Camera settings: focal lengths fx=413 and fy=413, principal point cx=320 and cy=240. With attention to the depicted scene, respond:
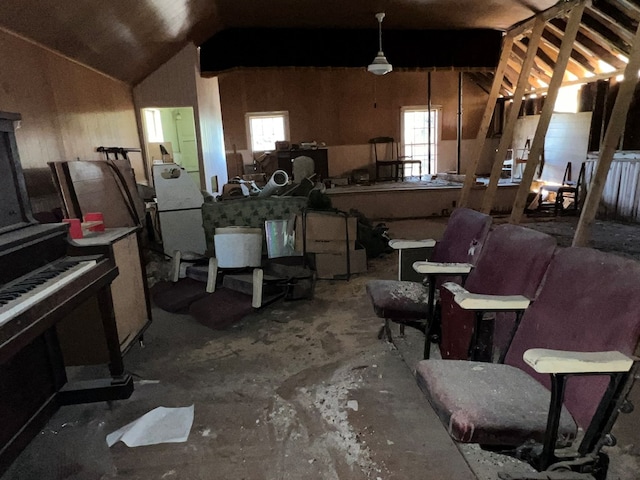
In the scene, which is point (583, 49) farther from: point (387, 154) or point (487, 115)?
point (387, 154)

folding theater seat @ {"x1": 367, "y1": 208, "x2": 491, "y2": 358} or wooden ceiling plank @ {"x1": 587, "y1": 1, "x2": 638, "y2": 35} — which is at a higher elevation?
wooden ceiling plank @ {"x1": 587, "y1": 1, "x2": 638, "y2": 35}

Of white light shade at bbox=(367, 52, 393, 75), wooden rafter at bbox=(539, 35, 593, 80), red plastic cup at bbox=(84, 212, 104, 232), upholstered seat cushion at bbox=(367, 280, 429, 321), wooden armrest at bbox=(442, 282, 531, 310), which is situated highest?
wooden rafter at bbox=(539, 35, 593, 80)

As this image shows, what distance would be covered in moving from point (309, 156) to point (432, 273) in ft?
27.8

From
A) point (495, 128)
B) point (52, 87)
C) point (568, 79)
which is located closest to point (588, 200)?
point (52, 87)

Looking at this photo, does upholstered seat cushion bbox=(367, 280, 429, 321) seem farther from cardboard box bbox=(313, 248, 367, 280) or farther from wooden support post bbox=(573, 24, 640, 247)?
wooden support post bbox=(573, 24, 640, 247)

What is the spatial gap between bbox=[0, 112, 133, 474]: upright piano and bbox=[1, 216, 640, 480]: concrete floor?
111mm

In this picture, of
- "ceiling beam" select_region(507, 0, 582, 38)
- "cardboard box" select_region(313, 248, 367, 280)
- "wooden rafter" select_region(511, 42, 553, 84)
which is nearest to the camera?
"cardboard box" select_region(313, 248, 367, 280)

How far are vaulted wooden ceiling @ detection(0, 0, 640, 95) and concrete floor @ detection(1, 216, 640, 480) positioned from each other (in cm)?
242

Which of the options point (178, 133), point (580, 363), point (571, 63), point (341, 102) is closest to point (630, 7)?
point (571, 63)

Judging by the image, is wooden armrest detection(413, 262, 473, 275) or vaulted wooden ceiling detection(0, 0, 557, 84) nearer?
wooden armrest detection(413, 262, 473, 275)

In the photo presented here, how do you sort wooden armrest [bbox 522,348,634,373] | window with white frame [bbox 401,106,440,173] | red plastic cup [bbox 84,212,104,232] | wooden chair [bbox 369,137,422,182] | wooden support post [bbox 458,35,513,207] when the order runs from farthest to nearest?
window with white frame [bbox 401,106,440,173], wooden chair [bbox 369,137,422,182], wooden support post [bbox 458,35,513,207], red plastic cup [bbox 84,212,104,232], wooden armrest [bbox 522,348,634,373]

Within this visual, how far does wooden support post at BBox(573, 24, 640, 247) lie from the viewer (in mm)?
3221

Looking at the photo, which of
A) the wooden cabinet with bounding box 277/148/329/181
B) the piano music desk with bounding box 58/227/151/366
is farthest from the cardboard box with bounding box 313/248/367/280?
the wooden cabinet with bounding box 277/148/329/181

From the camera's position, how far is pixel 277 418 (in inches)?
79.7
